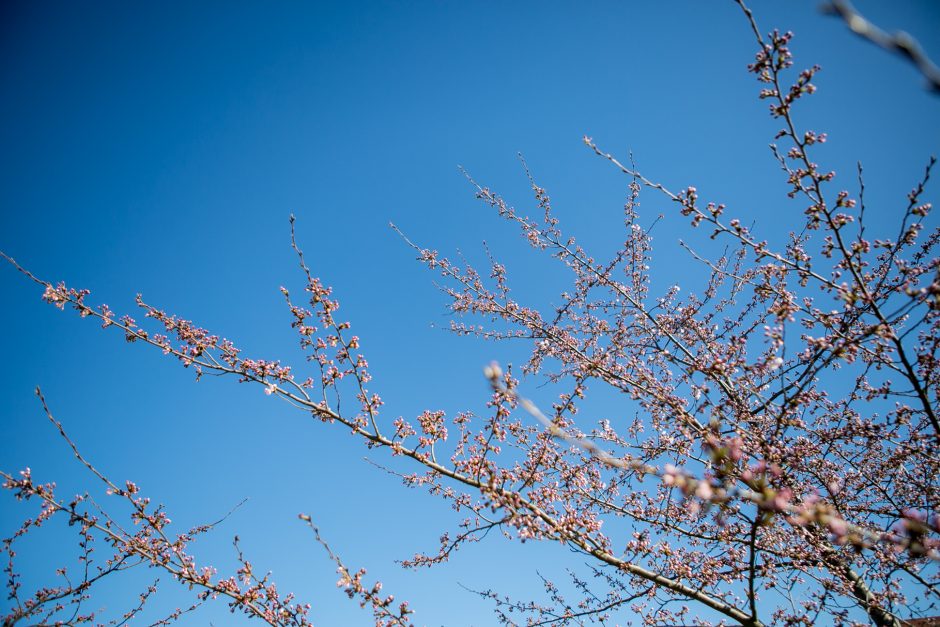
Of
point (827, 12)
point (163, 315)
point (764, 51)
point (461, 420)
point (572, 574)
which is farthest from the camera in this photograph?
point (572, 574)

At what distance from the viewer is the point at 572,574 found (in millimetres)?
6543

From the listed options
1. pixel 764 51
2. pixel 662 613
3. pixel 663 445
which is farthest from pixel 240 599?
pixel 764 51

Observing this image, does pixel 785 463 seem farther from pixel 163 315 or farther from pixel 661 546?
pixel 163 315

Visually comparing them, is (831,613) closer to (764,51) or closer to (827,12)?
(764,51)

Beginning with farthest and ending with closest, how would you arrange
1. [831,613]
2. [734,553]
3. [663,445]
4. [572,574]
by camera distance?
[572,574] → [663,445] → [734,553] → [831,613]

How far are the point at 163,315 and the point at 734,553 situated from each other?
6.59 metres

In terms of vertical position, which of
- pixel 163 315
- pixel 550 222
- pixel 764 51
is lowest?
pixel 163 315

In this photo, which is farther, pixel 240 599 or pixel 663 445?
pixel 663 445

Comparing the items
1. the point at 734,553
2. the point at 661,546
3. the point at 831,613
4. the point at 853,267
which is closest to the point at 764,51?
the point at 853,267

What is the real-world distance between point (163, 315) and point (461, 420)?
114 inches

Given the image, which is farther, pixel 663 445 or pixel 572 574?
pixel 572 574

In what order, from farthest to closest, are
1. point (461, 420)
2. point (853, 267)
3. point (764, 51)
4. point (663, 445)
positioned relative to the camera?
point (663, 445), point (461, 420), point (853, 267), point (764, 51)

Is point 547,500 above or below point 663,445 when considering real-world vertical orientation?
below

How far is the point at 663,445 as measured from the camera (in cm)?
574
